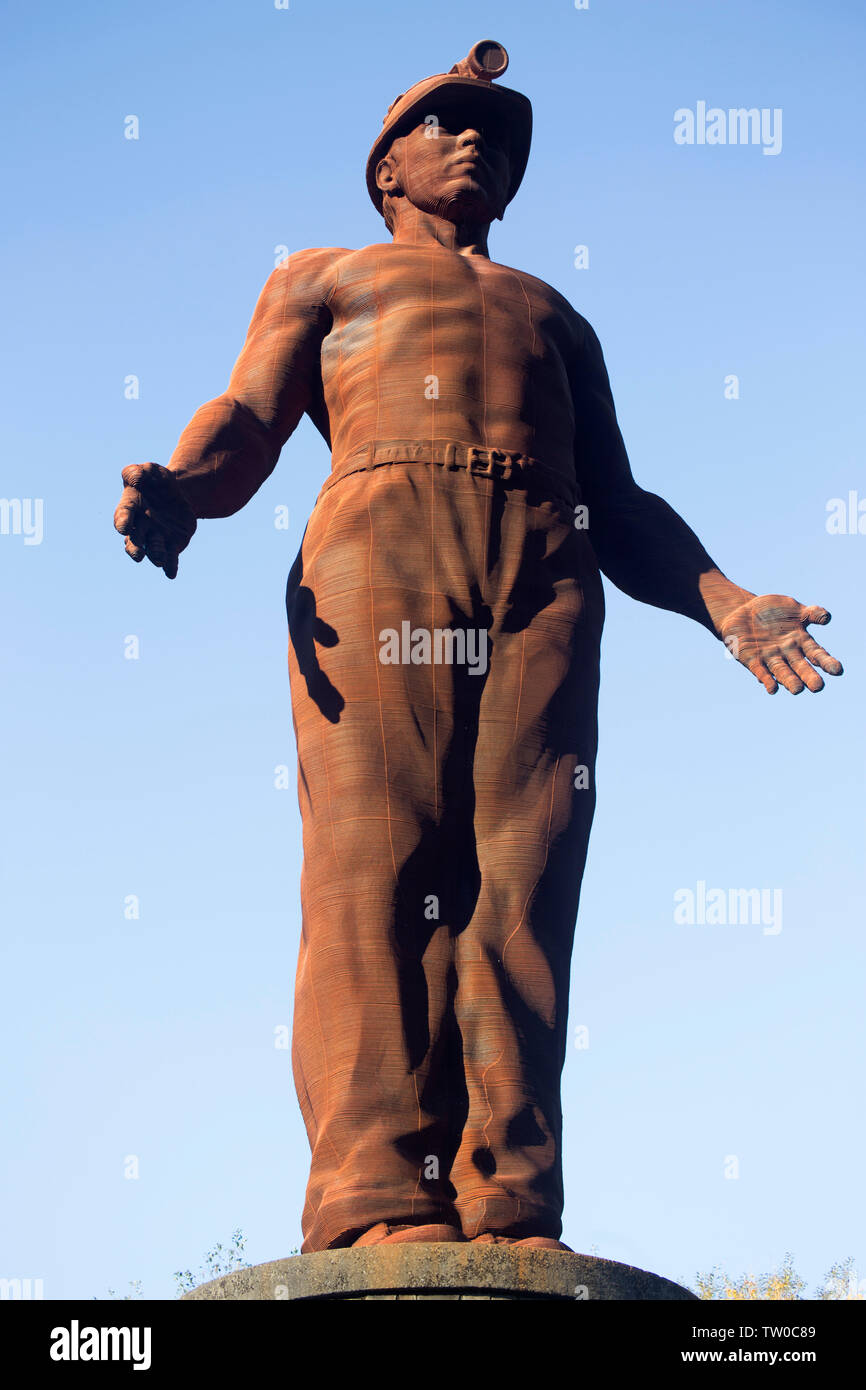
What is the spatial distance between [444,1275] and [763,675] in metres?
3.53

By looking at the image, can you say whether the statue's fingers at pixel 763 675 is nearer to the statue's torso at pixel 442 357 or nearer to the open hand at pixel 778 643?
the open hand at pixel 778 643

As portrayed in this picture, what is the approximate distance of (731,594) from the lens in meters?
10.7

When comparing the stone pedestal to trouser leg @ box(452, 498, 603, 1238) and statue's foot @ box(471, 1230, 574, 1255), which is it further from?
trouser leg @ box(452, 498, 603, 1238)

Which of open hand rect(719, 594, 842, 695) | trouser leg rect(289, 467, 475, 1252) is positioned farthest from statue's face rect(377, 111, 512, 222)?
open hand rect(719, 594, 842, 695)

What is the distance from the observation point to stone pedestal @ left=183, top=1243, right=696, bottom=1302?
7.93 m

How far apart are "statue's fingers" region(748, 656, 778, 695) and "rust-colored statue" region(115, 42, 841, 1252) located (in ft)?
0.05

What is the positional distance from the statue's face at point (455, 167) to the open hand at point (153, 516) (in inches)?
105

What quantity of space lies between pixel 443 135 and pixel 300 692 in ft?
10.6

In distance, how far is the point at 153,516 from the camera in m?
9.08

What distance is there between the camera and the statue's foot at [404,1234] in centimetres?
831

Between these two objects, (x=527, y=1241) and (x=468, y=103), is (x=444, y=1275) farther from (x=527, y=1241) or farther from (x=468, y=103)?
(x=468, y=103)
